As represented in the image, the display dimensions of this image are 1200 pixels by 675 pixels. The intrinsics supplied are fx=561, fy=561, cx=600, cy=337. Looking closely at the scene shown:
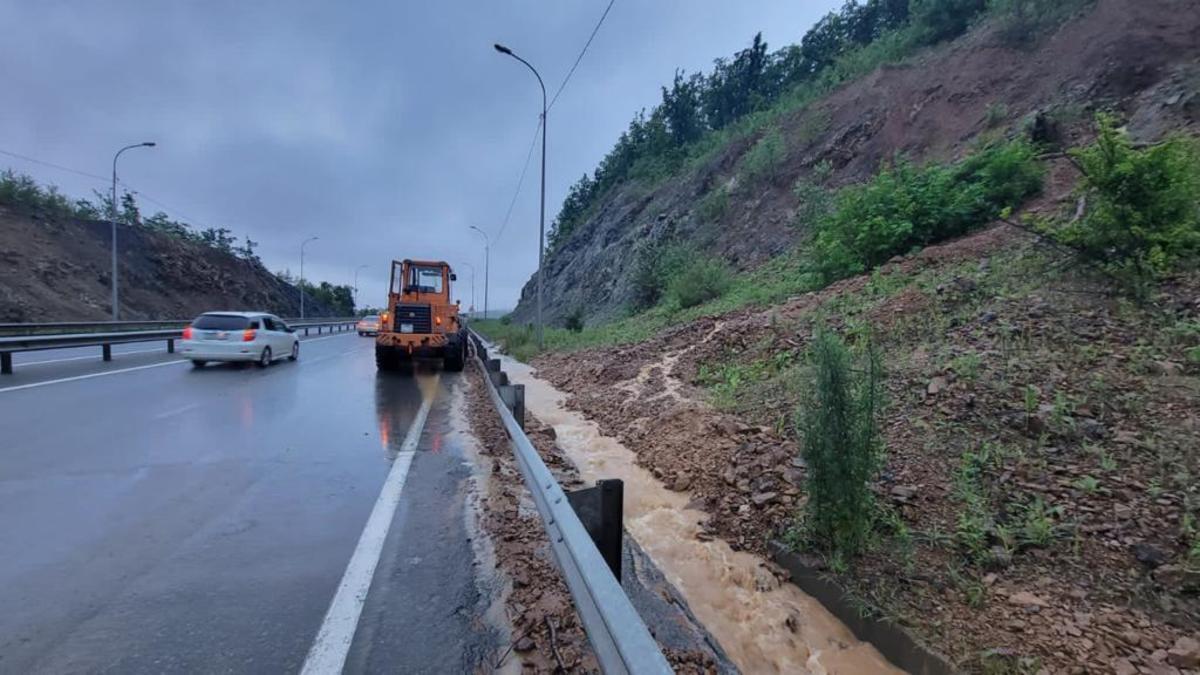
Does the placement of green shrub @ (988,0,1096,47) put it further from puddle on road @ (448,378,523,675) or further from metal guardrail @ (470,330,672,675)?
metal guardrail @ (470,330,672,675)

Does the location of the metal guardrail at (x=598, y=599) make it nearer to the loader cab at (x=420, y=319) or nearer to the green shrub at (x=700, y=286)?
the loader cab at (x=420, y=319)

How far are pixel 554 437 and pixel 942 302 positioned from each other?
6581mm

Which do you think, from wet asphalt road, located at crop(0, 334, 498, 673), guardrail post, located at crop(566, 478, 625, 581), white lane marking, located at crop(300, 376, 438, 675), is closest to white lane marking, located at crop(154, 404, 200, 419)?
wet asphalt road, located at crop(0, 334, 498, 673)

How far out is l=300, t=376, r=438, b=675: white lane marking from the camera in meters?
2.73

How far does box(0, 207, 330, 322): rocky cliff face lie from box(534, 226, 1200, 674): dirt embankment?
1435 inches

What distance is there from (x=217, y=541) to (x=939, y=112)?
27.9 meters

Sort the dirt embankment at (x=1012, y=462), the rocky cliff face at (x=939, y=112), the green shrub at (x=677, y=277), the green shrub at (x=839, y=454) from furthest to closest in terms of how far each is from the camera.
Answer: the green shrub at (x=677, y=277) < the rocky cliff face at (x=939, y=112) < the green shrub at (x=839, y=454) < the dirt embankment at (x=1012, y=462)

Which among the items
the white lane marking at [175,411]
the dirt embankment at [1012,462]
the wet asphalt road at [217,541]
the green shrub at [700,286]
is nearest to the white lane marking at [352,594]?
the wet asphalt road at [217,541]

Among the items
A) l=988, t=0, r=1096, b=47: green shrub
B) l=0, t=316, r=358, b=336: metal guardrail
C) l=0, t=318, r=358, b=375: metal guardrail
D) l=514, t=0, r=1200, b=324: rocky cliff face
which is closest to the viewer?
l=0, t=318, r=358, b=375: metal guardrail

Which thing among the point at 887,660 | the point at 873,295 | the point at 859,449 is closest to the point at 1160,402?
the point at 859,449

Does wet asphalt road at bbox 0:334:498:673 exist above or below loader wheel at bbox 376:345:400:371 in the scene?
below

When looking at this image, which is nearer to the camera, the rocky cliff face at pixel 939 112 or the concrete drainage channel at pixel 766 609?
the concrete drainage channel at pixel 766 609

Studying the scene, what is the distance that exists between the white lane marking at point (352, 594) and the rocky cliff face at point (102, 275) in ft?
114

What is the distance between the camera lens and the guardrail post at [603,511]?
3123 millimetres
